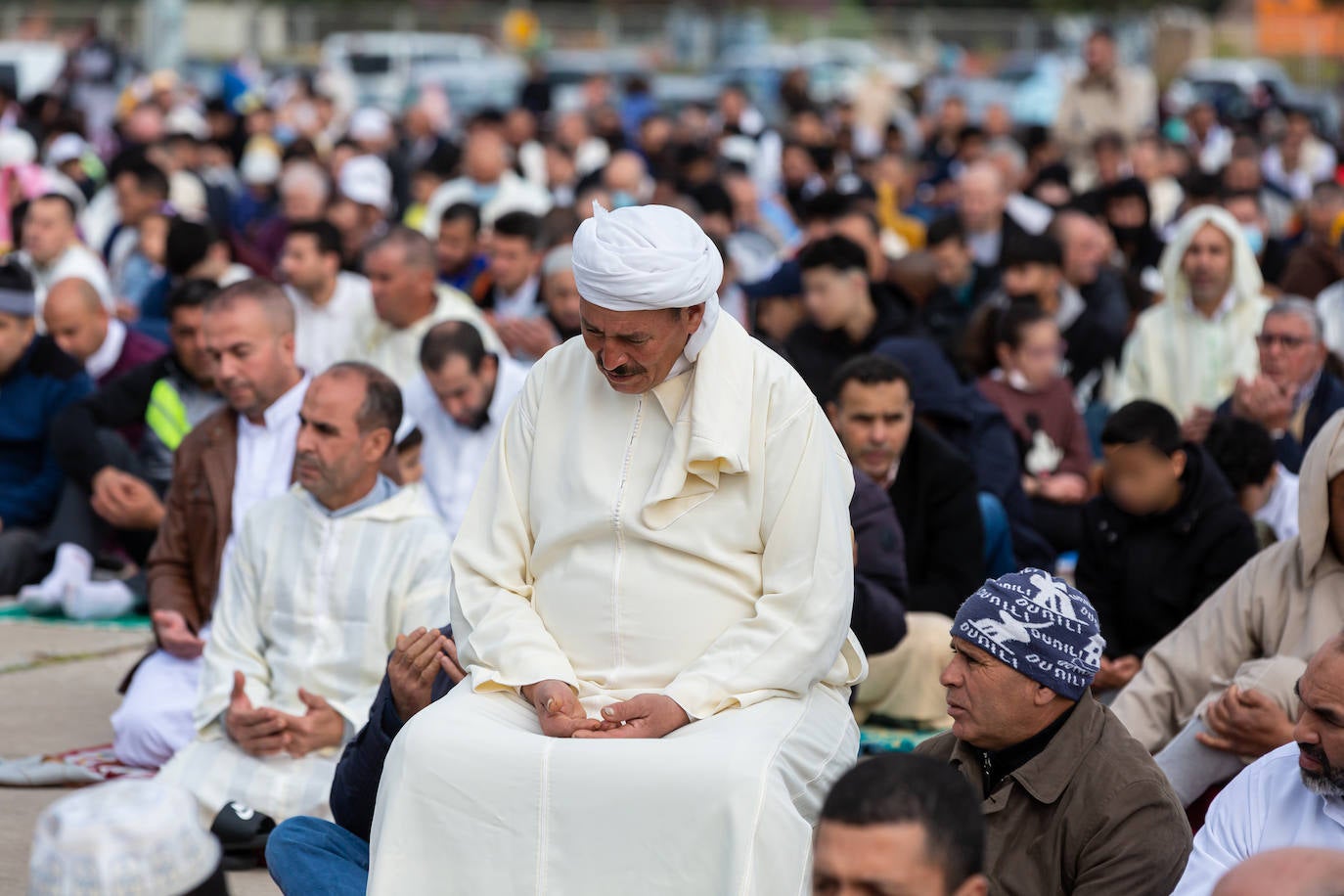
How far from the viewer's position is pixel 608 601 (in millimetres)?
4234

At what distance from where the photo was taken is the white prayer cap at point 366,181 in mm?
14430

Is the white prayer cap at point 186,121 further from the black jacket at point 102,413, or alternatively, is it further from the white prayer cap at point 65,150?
the black jacket at point 102,413

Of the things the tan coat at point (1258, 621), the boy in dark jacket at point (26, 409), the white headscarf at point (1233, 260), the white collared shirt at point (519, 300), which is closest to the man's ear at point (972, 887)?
the tan coat at point (1258, 621)

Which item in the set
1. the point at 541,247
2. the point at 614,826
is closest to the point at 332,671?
the point at 614,826

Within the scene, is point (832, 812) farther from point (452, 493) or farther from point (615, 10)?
point (615, 10)

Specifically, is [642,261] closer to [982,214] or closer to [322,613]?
[322,613]

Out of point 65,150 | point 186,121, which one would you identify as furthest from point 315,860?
point 186,121

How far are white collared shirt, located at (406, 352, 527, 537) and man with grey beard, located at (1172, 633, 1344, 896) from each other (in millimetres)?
4251

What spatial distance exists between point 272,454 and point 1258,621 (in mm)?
3168

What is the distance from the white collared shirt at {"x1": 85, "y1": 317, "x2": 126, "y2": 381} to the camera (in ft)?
28.9

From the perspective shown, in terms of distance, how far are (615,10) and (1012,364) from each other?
35.6m

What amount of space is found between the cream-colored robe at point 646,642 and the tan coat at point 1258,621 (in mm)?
1180

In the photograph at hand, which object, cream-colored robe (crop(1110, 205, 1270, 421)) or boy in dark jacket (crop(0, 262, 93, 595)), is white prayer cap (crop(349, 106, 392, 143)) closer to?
boy in dark jacket (crop(0, 262, 93, 595))

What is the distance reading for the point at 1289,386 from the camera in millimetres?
7570
